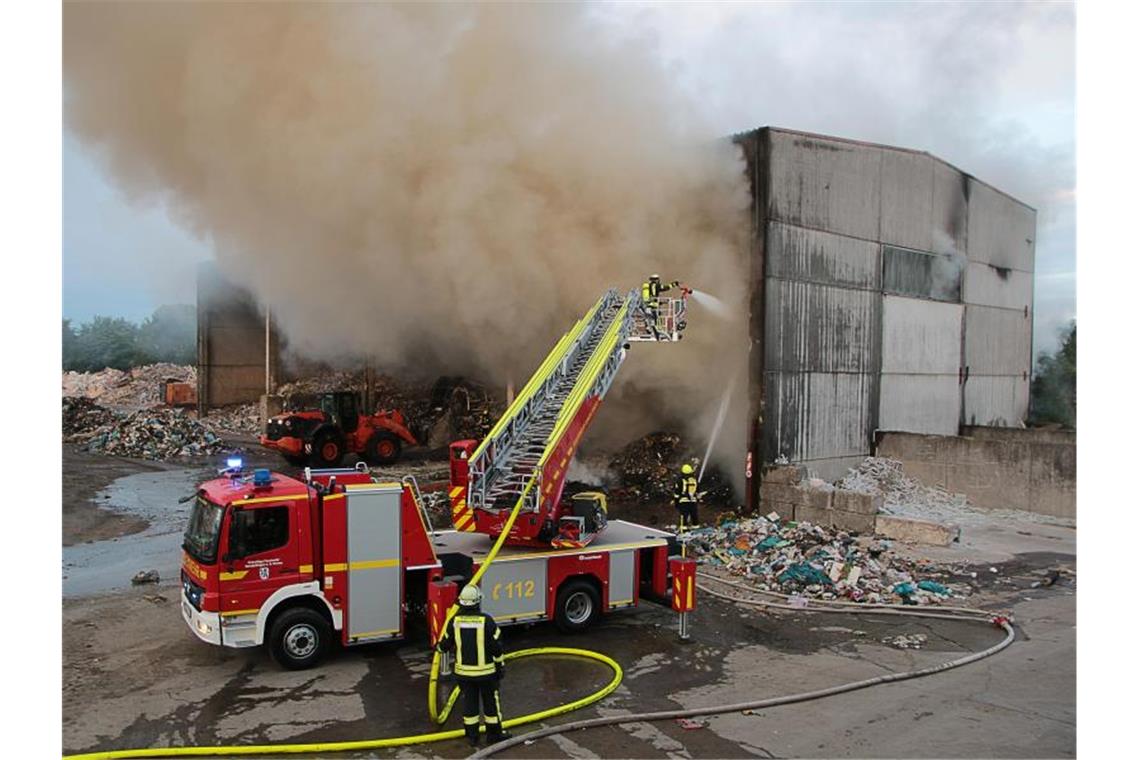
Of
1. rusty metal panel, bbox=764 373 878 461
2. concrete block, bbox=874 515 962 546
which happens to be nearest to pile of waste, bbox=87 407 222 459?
rusty metal panel, bbox=764 373 878 461

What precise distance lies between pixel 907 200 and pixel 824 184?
3687mm

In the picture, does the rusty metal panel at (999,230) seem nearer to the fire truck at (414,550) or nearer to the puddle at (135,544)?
the fire truck at (414,550)

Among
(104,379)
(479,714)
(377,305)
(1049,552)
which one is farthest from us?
(104,379)

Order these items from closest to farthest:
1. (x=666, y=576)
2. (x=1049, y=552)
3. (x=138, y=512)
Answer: (x=666, y=576) → (x=1049, y=552) → (x=138, y=512)

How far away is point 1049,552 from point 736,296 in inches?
275

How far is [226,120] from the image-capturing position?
15.4 m

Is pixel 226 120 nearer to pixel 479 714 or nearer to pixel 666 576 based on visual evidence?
pixel 666 576

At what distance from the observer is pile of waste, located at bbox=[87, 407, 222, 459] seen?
20.6 meters

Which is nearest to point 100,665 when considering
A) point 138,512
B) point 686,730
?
point 686,730

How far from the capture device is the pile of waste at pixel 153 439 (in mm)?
20594

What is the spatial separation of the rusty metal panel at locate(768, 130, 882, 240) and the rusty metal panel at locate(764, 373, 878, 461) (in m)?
3.22

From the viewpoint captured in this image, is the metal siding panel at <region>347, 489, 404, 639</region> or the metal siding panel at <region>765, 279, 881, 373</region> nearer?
the metal siding panel at <region>347, 489, 404, 639</region>

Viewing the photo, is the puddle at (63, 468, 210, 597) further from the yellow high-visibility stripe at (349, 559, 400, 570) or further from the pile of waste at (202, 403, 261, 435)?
the pile of waste at (202, 403, 261, 435)

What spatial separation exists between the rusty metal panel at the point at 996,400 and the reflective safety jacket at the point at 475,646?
67.1 ft
